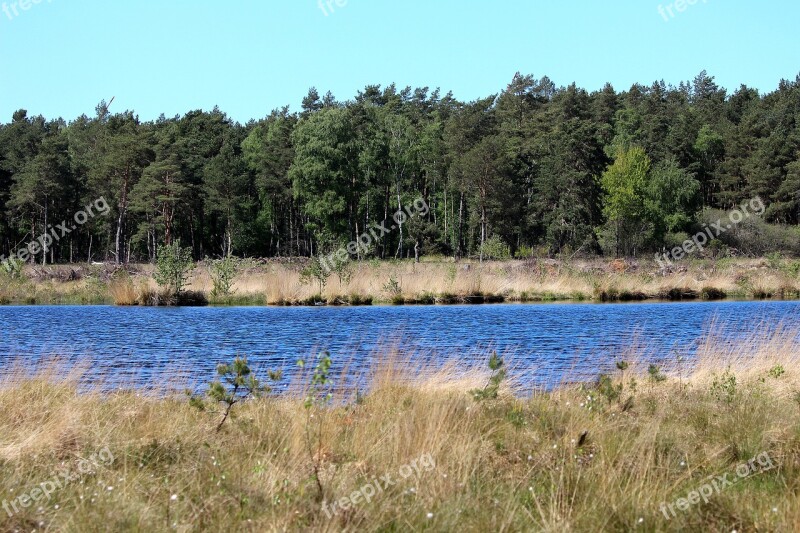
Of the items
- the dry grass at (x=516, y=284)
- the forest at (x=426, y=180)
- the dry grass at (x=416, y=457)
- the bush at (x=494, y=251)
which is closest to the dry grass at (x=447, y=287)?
the dry grass at (x=516, y=284)

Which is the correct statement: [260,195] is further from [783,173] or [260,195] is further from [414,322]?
[414,322]

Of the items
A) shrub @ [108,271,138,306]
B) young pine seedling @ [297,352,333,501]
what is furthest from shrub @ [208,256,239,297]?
young pine seedling @ [297,352,333,501]

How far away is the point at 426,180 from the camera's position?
8369cm

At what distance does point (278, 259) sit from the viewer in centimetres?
5169

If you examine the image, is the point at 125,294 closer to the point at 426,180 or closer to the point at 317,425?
the point at 317,425

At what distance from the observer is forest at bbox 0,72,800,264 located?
226 feet

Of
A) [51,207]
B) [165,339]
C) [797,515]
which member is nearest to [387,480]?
[797,515]

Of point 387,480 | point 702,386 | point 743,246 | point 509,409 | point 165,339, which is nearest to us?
point 387,480

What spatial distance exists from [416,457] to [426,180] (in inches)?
3071

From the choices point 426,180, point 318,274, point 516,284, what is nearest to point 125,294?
point 318,274

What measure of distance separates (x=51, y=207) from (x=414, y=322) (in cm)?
6096

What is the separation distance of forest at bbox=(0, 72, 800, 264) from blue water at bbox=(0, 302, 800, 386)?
119 feet

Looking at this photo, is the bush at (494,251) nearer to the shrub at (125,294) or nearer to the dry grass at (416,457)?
the shrub at (125,294)

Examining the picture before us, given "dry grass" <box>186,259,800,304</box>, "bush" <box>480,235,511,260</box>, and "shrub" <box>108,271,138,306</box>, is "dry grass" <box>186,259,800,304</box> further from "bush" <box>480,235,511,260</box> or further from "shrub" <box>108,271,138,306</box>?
"bush" <box>480,235,511,260</box>
